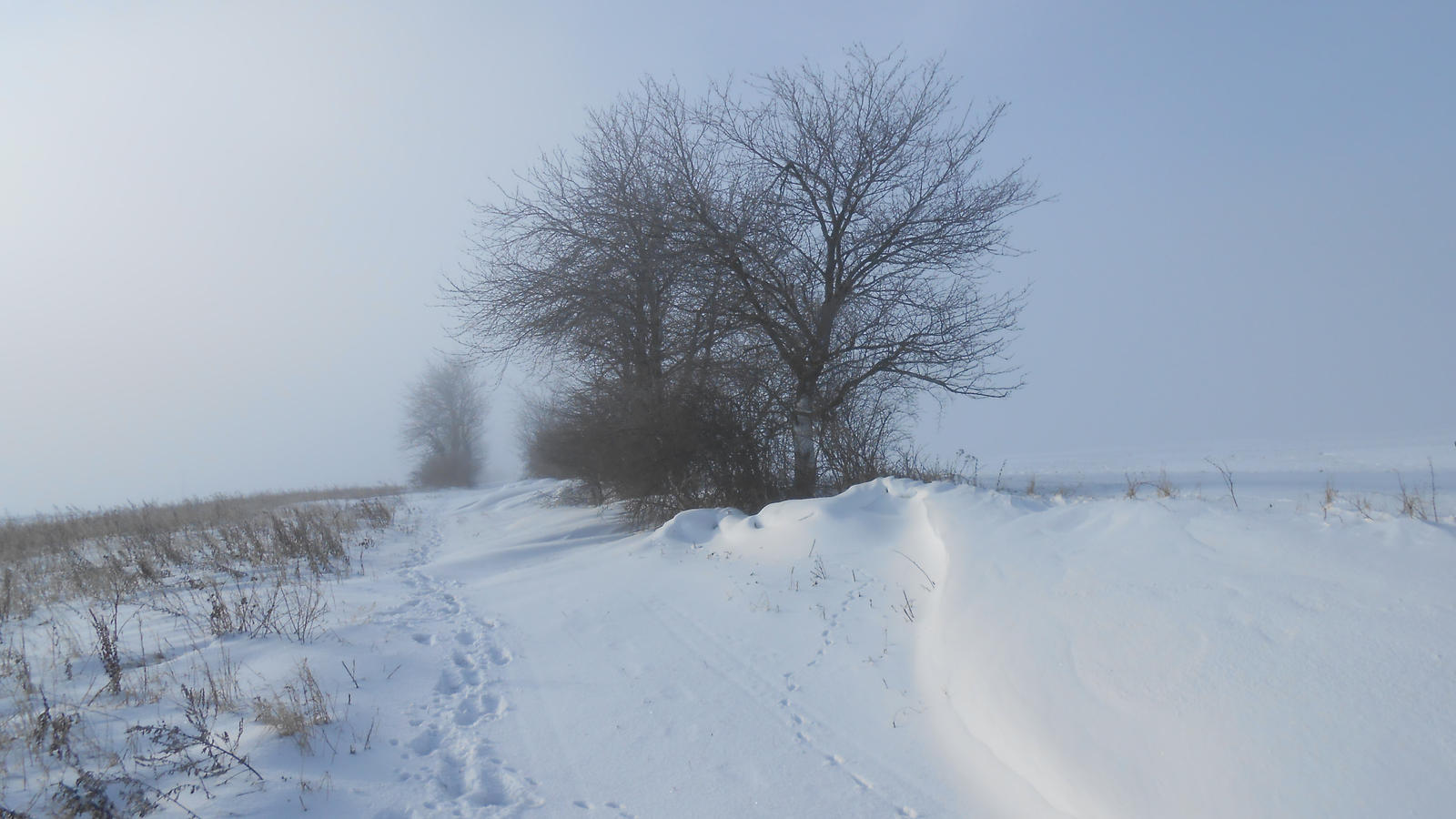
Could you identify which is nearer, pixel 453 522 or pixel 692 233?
pixel 692 233

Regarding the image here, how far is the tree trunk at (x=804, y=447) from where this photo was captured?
1117cm

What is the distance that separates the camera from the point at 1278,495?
8234 millimetres

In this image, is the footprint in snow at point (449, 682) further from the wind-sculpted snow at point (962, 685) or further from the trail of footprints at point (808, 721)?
the trail of footprints at point (808, 721)

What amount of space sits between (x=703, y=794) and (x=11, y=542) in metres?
17.0

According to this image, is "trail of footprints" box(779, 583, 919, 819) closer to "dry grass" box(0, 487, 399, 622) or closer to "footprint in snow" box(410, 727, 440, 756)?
"footprint in snow" box(410, 727, 440, 756)

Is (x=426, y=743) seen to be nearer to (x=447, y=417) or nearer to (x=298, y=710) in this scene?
(x=298, y=710)

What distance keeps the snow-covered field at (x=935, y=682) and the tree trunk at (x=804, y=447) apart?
4343 mm

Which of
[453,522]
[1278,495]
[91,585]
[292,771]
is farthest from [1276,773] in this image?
[453,522]

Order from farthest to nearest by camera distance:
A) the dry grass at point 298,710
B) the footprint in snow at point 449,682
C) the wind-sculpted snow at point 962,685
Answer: the footprint in snow at point 449,682
the dry grass at point 298,710
the wind-sculpted snow at point 962,685

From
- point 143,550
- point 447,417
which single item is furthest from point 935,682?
point 447,417

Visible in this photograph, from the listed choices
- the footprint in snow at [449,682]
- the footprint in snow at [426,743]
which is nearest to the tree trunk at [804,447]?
the footprint in snow at [449,682]

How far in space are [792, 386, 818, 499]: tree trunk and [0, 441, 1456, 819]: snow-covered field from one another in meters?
4.34

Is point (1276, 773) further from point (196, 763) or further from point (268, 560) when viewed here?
point (268, 560)

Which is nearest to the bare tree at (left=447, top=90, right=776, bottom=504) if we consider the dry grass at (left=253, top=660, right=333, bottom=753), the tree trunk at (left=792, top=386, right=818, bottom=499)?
the tree trunk at (left=792, top=386, right=818, bottom=499)
